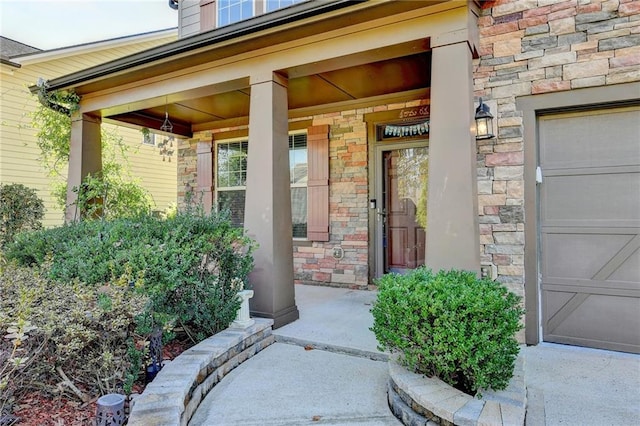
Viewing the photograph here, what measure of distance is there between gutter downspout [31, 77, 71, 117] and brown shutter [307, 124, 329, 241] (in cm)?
340

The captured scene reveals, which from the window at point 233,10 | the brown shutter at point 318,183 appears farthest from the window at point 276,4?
the brown shutter at point 318,183

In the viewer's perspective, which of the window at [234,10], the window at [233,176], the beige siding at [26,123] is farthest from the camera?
the beige siding at [26,123]

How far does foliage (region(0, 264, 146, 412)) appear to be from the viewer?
207cm

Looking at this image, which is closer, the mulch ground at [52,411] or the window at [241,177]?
the mulch ground at [52,411]

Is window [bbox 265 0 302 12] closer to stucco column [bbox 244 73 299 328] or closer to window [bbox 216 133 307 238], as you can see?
window [bbox 216 133 307 238]

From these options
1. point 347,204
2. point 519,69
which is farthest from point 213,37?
point 519,69

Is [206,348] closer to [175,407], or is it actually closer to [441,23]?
[175,407]

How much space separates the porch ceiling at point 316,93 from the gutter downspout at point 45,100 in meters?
0.54

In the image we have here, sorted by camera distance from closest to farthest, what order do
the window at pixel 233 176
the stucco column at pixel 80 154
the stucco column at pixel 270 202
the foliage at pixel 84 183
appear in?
Result: the stucco column at pixel 270 202 → the foliage at pixel 84 183 → the stucco column at pixel 80 154 → the window at pixel 233 176

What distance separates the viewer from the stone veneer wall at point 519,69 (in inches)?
119

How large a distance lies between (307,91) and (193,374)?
3.66 meters

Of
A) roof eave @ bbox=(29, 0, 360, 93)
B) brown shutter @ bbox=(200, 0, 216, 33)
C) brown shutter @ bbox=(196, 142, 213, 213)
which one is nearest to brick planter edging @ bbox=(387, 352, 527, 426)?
roof eave @ bbox=(29, 0, 360, 93)

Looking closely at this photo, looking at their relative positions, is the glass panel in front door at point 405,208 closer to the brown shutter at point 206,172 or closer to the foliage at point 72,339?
the brown shutter at point 206,172

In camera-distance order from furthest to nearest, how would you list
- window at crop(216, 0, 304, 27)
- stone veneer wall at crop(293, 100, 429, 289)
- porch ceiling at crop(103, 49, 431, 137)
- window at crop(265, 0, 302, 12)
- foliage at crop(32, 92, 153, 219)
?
window at crop(216, 0, 304, 27) → window at crop(265, 0, 302, 12) → stone veneer wall at crop(293, 100, 429, 289) → foliage at crop(32, 92, 153, 219) → porch ceiling at crop(103, 49, 431, 137)
